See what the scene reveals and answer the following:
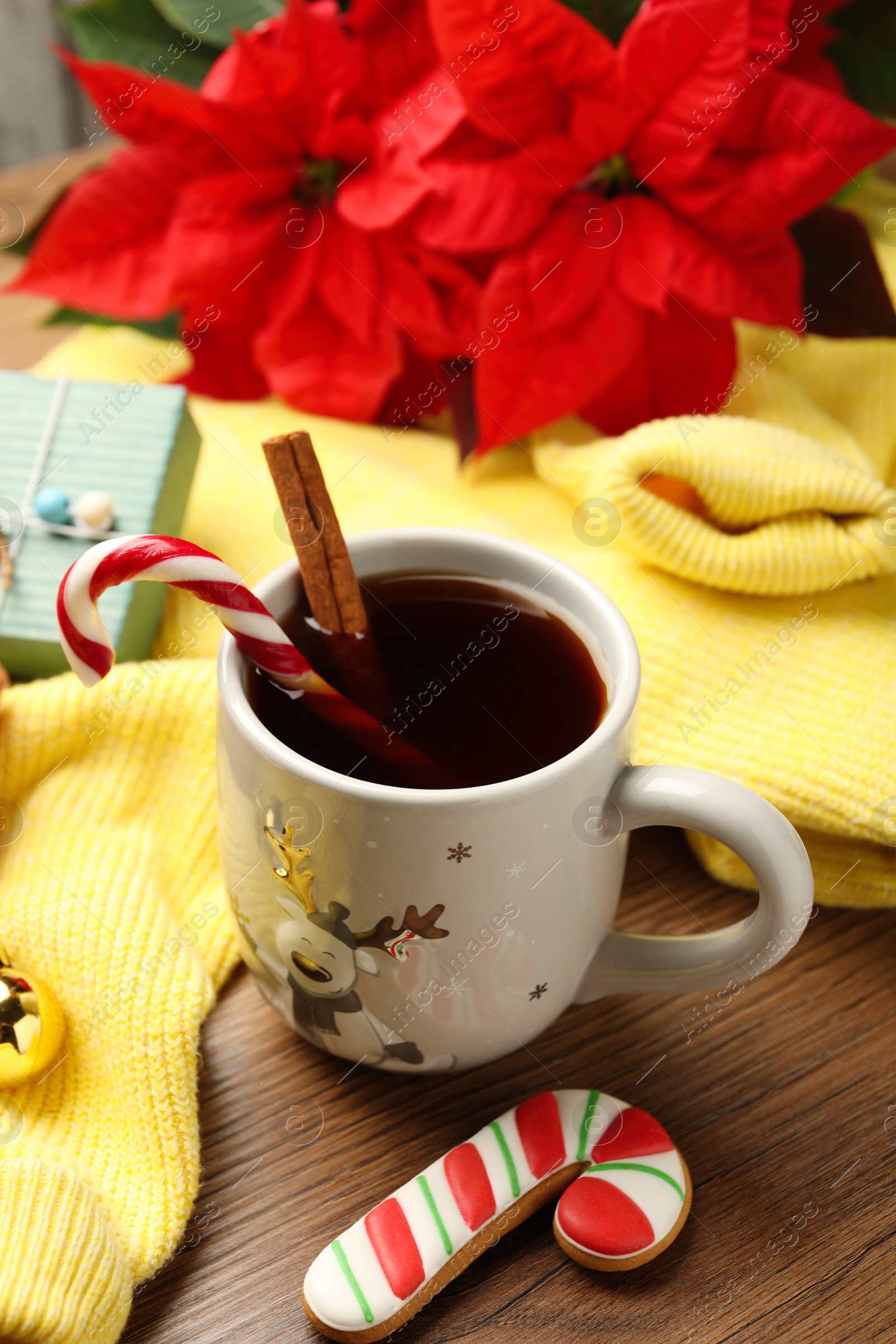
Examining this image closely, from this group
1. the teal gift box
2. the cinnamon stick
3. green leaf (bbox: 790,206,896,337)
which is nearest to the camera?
the cinnamon stick

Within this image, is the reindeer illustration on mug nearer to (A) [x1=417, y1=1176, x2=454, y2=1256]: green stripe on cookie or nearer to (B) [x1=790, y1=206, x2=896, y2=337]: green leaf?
(A) [x1=417, y1=1176, x2=454, y2=1256]: green stripe on cookie

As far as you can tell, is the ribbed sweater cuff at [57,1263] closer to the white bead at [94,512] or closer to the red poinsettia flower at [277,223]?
the white bead at [94,512]

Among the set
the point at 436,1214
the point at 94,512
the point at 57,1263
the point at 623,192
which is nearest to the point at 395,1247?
the point at 436,1214

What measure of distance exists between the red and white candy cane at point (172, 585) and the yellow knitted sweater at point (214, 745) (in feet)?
0.43

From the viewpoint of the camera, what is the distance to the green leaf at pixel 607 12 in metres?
0.68

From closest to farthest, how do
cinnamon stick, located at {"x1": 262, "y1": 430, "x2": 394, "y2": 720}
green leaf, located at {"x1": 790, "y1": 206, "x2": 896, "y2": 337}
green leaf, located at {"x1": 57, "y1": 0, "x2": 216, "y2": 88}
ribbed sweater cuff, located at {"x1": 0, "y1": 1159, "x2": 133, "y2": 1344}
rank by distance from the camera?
ribbed sweater cuff, located at {"x1": 0, "y1": 1159, "x2": 133, "y2": 1344} < cinnamon stick, located at {"x1": 262, "y1": 430, "x2": 394, "y2": 720} < green leaf, located at {"x1": 790, "y1": 206, "x2": 896, "y2": 337} < green leaf, located at {"x1": 57, "y1": 0, "x2": 216, "y2": 88}

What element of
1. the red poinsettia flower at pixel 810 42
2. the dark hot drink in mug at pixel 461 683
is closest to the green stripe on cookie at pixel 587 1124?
the dark hot drink in mug at pixel 461 683

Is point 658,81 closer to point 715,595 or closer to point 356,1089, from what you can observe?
point 715,595

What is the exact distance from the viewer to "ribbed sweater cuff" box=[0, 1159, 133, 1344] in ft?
1.20

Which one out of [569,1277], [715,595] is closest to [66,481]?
[715,595]

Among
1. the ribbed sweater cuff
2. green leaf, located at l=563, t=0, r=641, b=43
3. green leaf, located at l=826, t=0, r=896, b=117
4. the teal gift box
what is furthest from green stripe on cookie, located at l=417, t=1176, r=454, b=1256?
green leaf, located at l=826, t=0, r=896, b=117

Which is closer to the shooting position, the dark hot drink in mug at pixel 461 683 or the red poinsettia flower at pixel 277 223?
the dark hot drink in mug at pixel 461 683

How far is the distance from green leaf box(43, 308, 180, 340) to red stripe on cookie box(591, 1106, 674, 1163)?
66 cm

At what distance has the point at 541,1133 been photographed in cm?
44
